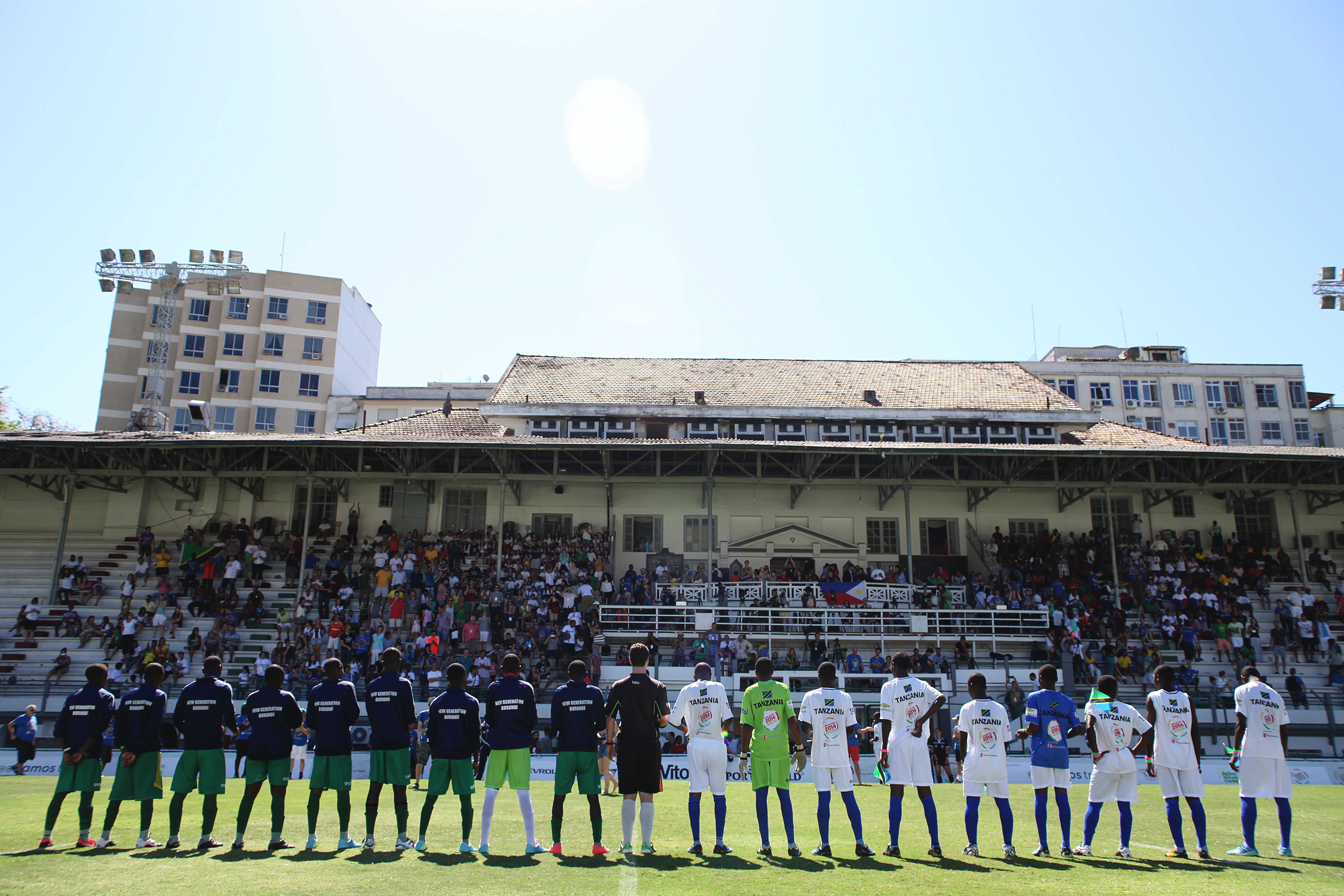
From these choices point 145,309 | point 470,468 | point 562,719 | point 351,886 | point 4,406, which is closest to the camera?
point 351,886

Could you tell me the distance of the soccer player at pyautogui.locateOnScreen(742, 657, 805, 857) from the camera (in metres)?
8.48

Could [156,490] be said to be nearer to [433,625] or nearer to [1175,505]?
[433,625]

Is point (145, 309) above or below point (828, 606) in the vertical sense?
above

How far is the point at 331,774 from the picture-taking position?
8555 millimetres

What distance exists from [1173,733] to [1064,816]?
1.57m

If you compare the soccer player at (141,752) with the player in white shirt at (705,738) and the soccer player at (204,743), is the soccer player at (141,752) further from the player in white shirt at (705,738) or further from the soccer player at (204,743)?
the player in white shirt at (705,738)

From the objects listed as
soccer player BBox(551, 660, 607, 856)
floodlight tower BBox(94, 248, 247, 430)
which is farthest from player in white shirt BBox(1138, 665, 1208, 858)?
floodlight tower BBox(94, 248, 247, 430)

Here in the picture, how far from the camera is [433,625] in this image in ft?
79.6

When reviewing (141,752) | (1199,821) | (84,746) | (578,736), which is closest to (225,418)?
(84,746)

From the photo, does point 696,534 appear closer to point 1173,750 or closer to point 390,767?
point 1173,750

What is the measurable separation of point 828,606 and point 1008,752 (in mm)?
7264

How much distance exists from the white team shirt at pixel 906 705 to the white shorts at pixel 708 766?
1.75 metres

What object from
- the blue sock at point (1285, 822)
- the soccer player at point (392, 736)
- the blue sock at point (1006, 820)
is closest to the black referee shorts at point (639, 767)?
the soccer player at point (392, 736)

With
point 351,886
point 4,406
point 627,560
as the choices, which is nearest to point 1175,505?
point 627,560
